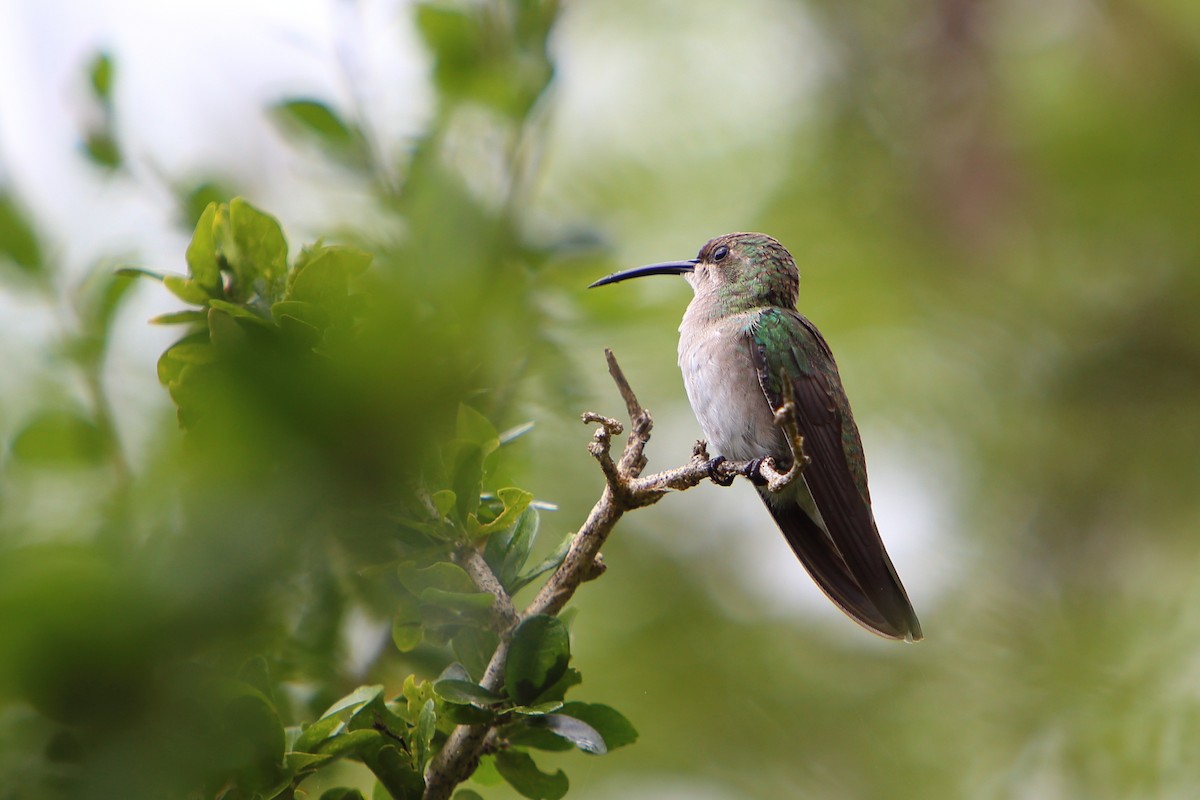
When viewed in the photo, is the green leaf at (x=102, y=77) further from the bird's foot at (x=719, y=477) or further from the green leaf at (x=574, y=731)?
the green leaf at (x=574, y=731)

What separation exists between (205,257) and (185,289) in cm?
6

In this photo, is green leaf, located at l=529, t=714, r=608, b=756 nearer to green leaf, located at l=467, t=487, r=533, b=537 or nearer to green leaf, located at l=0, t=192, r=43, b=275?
green leaf, located at l=467, t=487, r=533, b=537

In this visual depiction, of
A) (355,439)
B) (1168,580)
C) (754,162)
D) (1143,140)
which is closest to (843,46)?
(754,162)

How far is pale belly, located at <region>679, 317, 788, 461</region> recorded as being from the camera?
11.0 ft

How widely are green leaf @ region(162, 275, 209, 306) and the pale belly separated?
2.08 meters

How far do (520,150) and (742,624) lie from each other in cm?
347

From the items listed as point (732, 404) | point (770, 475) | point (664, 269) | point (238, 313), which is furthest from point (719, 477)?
point (664, 269)

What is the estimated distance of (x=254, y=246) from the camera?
60.4 inches

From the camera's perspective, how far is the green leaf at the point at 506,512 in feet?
4.81

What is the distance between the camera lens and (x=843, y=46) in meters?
6.36

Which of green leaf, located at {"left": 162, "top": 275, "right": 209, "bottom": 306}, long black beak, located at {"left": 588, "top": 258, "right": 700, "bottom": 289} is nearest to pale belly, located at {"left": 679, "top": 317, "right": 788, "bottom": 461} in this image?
long black beak, located at {"left": 588, "top": 258, "right": 700, "bottom": 289}

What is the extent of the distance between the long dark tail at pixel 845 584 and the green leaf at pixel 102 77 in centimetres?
197

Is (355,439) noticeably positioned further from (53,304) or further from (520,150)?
(520,150)

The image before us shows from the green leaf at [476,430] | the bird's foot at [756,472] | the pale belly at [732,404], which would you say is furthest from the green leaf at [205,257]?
the pale belly at [732,404]
